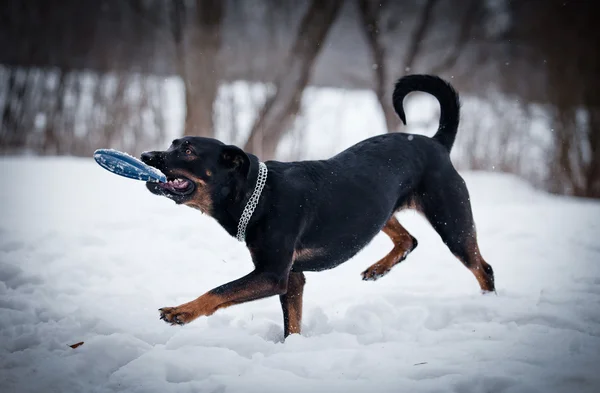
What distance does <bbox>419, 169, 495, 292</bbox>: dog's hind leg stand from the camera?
4344 millimetres

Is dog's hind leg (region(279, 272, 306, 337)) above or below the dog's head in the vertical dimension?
below

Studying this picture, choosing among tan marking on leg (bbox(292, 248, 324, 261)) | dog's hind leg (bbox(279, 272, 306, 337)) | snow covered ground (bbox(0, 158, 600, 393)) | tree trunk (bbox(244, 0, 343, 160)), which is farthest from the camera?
tree trunk (bbox(244, 0, 343, 160))

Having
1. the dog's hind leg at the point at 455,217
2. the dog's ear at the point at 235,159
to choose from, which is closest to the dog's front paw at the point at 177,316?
the dog's ear at the point at 235,159

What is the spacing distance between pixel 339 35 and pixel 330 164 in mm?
9783

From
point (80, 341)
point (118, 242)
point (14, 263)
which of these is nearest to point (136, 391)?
point (80, 341)

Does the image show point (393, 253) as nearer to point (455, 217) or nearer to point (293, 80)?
point (455, 217)

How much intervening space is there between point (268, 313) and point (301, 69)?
7.85 m

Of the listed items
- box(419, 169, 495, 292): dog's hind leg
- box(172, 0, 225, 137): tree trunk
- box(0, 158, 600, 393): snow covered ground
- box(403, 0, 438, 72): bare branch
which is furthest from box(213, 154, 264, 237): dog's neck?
box(403, 0, 438, 72): bare branch

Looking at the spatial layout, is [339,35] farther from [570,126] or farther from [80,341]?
[80,341]

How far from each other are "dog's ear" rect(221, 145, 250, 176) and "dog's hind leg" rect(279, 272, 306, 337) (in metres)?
0.93

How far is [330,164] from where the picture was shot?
400cm

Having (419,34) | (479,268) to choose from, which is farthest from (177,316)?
(419,34)

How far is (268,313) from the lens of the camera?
14.2 feet

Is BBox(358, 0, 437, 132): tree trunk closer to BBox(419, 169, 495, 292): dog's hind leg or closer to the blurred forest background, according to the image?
the blurred forest background
